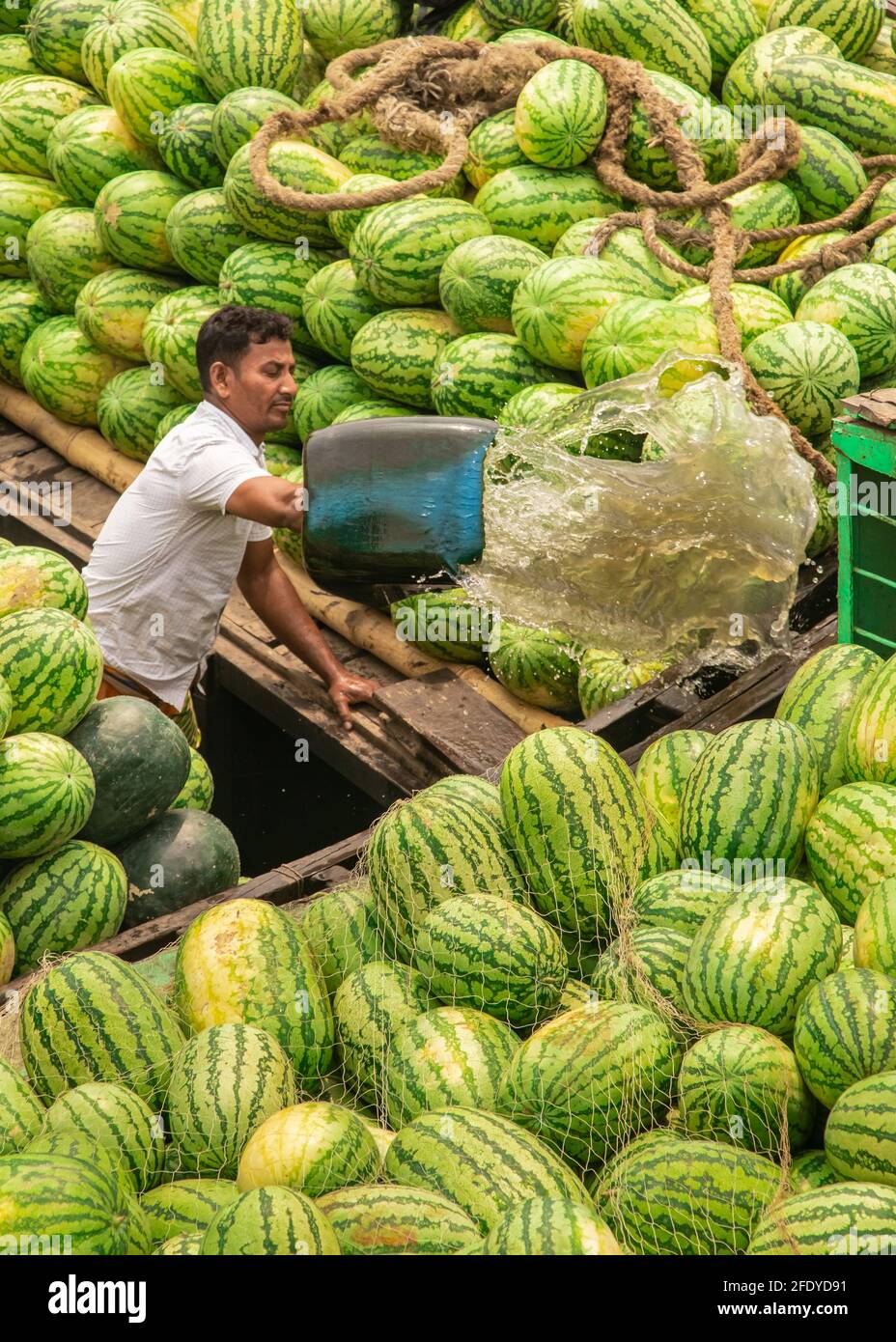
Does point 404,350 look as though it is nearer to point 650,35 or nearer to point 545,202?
point 545,202

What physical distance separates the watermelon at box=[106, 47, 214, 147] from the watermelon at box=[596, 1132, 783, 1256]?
471cm

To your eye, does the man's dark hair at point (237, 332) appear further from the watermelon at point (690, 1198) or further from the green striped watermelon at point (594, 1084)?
the watermelon at point (690, 1198)

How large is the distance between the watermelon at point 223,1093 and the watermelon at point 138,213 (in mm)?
3880

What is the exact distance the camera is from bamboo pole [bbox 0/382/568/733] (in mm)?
4520

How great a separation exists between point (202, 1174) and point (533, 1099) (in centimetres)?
55

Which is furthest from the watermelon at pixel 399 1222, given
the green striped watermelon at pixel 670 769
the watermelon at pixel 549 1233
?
the green striped watermelon at pixel 670 769

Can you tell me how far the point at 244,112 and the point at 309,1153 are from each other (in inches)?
165

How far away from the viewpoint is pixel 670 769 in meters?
3.00

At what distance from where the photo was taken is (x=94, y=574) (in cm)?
455

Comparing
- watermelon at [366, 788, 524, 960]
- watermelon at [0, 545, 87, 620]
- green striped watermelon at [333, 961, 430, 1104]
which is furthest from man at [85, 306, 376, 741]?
green striped watermelon at [333, 961, 430, 1104]

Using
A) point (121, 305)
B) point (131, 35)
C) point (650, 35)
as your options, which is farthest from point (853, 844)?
point (131, 35)

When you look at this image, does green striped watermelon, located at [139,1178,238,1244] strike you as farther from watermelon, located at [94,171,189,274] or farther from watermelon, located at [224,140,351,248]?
watermelon, located at [94,171,189,274]

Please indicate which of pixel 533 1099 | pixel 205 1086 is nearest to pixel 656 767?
pixel 533 1099

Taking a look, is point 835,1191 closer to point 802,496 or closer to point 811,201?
point 802,496
